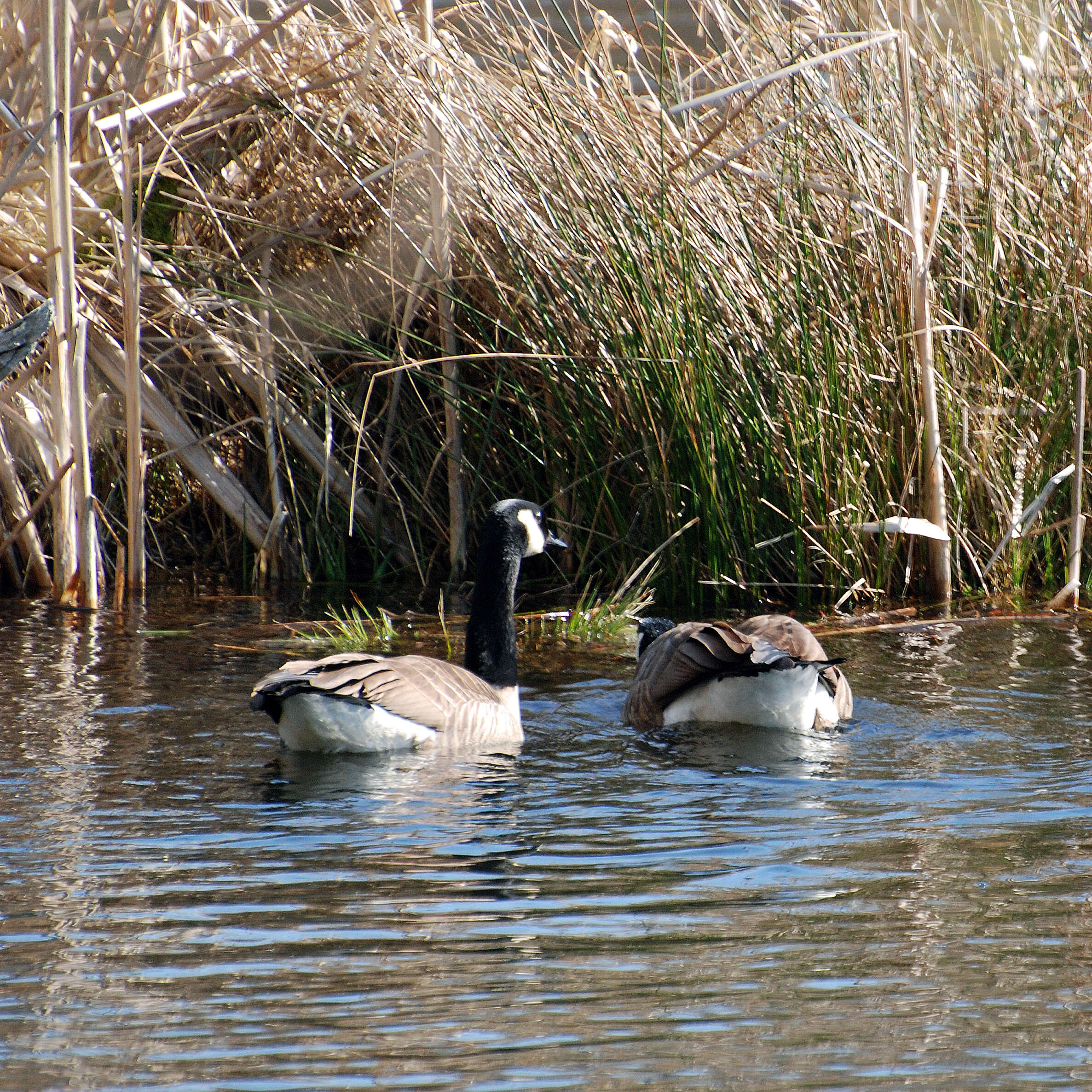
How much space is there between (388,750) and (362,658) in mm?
441

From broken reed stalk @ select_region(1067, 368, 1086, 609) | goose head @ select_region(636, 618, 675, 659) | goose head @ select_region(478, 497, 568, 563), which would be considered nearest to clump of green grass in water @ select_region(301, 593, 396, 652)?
goose head @ select_region(478, 497, 568, 563)

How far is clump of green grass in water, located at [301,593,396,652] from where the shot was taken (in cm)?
717

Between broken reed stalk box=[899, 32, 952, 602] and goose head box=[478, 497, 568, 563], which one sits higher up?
broken reed stalk box=[899, 32, 952, 602]

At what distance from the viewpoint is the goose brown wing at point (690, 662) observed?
5605 mm

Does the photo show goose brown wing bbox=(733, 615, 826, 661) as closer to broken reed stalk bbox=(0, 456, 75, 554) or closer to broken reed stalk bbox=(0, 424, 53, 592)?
broken reed stalk bbox=(0, 456, 75, 554)

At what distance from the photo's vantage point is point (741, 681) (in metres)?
5.74

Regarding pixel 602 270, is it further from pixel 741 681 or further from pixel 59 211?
pixel 741 681

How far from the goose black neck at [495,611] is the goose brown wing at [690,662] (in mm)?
521

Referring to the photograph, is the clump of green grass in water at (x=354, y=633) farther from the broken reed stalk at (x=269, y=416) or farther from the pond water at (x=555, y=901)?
the broken reed stalk at (x=269, y=416)

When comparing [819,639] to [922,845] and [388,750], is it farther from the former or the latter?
[922,845]

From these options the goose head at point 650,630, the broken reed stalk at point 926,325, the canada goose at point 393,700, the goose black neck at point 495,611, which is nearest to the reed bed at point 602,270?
the broken reed stalk at point 926,325

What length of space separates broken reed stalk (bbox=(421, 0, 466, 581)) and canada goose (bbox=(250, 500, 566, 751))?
2.07 m

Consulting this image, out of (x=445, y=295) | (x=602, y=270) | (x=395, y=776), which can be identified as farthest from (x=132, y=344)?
(x=395, y=776)

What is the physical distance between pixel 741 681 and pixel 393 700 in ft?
4.39
